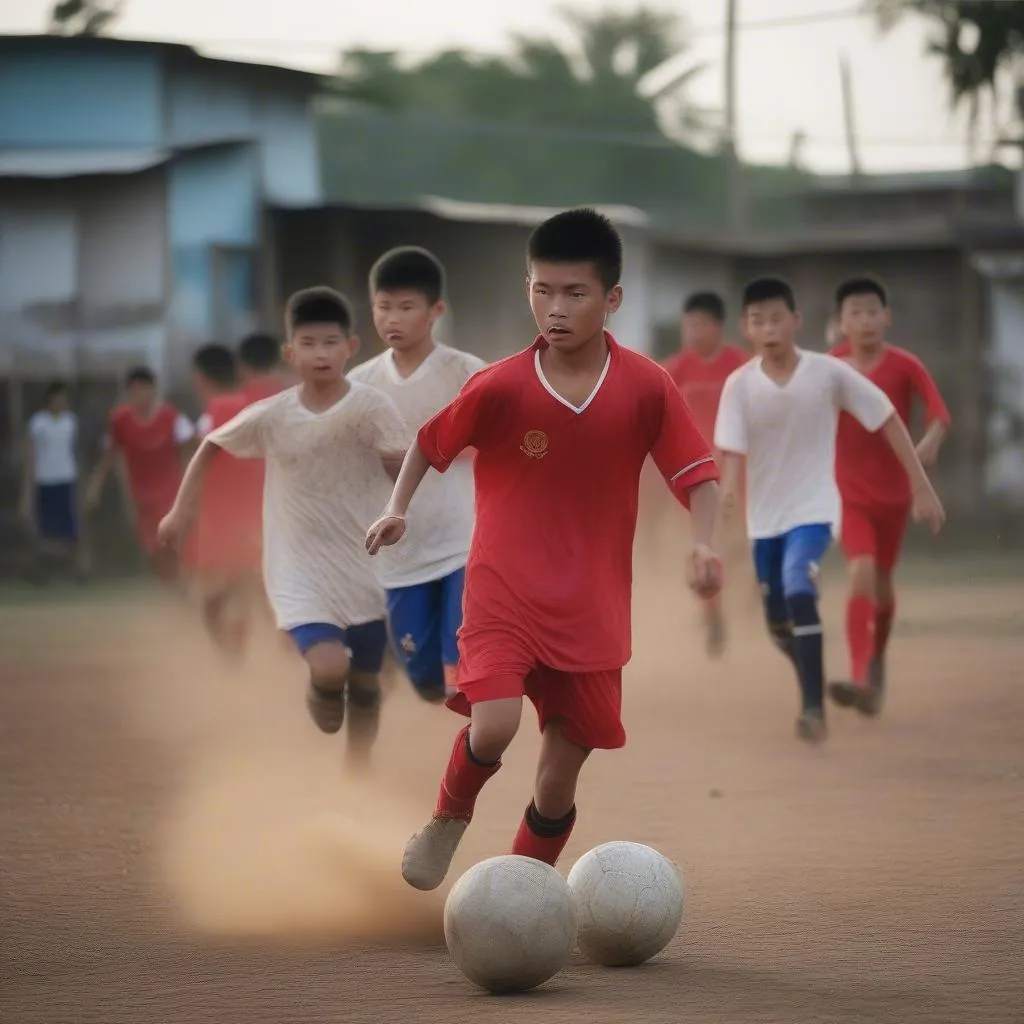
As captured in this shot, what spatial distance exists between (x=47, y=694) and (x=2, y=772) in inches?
129

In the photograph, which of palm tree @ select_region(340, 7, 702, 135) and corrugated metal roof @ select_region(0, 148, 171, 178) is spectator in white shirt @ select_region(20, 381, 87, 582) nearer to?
corrugated metal roof @ select_region(0, 148, 171, 178)

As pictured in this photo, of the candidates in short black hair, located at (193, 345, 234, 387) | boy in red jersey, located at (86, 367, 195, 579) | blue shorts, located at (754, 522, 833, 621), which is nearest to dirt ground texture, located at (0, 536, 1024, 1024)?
blue shorts, located at (754, 522, 833, 621)

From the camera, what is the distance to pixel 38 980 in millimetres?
5418

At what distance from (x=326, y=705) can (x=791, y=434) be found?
10.2 feet

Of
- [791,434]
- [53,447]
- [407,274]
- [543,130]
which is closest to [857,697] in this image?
[791,434]

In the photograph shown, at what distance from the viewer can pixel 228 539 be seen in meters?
12.3

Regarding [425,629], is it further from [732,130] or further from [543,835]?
[732,130]

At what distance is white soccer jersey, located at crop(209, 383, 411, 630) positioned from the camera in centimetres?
792

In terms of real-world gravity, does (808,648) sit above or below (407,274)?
below

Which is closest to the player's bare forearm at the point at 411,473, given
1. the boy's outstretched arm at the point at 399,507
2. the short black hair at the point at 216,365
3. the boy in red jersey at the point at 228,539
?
the boy's outstretched arm at the point at 399,507

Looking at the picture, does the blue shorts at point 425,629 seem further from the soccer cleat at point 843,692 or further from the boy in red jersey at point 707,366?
the boy in red jersey at point 707,366

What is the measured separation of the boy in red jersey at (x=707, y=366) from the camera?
13.8m

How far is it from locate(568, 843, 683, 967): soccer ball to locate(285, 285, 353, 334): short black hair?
3.00 meters

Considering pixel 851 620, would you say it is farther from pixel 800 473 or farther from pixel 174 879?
pixel 174 879
